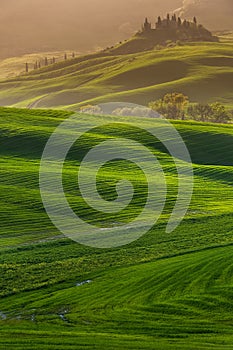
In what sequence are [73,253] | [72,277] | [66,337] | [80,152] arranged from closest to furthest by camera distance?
[66,337], [72,277], [73,253], [80,152]

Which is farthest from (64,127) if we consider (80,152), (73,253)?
(73,253)

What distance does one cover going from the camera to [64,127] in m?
110

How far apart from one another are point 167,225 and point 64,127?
195ft

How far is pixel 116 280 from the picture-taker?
122 ft

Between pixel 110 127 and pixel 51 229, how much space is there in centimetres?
6007

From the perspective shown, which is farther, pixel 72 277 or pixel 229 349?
pixel 72 277

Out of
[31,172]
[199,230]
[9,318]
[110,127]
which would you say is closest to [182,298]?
[9,318]

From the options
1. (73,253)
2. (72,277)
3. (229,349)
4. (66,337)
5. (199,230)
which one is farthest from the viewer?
(199,230)

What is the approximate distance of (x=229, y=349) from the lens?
85.6 feet

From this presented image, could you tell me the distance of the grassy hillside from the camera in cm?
2859

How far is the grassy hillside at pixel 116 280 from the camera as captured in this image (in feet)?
93.8

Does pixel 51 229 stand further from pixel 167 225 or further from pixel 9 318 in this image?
pixel 9 318

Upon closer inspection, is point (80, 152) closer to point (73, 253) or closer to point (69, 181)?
point (69, 181)

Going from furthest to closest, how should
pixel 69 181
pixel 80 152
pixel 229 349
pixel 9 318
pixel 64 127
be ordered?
pixel 64 127
pixel 80 152
pixel 69 181
pixel 9 318
pixel 229 349
